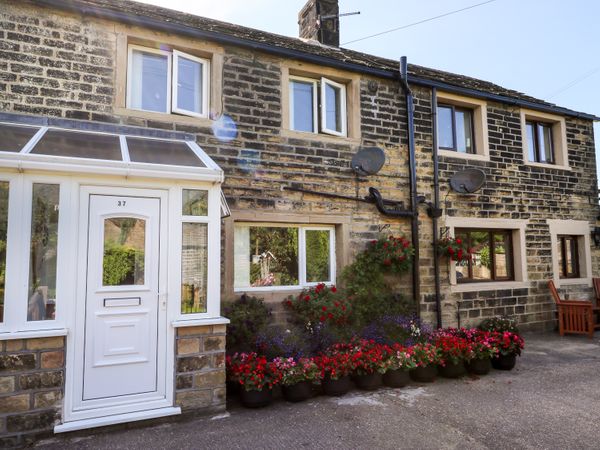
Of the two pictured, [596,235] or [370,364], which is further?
[596,235]

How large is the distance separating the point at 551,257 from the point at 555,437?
6534mm

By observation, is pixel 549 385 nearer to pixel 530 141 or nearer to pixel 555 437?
pixel 555 437

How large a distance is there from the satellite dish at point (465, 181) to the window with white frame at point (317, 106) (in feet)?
8.19

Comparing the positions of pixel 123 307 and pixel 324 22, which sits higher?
pixel 324 22

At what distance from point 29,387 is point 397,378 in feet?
13.6

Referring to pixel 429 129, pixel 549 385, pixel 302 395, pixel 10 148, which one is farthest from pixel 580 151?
pixel 10 148

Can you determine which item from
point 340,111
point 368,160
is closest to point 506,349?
point 368,160

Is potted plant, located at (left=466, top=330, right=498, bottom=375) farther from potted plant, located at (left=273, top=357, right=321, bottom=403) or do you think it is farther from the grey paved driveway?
potted plant, located at (left=273, top=357, right=321, bottom=403)

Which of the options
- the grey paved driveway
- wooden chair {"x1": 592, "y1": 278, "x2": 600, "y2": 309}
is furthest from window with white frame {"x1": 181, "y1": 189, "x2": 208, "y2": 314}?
wooden chair {"x1": 592, "y1": 278, "x2": 600, "y2": 309}

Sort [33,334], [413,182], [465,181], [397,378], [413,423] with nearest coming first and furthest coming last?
[33,334], [413,423], [397,378], [413,182], [465,181]

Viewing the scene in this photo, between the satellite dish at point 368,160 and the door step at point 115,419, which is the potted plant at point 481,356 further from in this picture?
the door step at point 115,419

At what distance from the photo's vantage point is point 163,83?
21.0 ft

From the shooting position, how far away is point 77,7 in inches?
228

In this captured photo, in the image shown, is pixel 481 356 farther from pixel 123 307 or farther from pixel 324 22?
pixel 324 22
